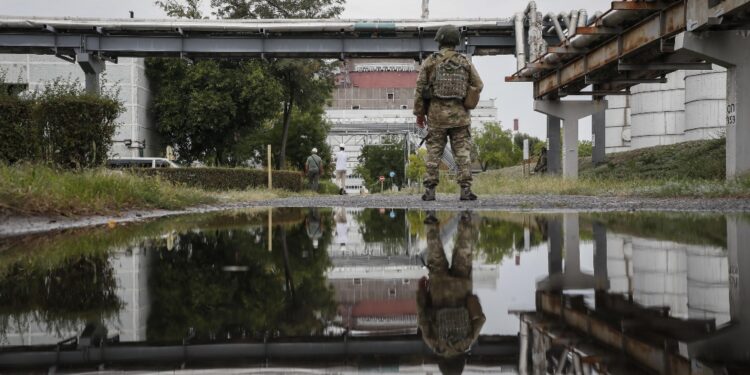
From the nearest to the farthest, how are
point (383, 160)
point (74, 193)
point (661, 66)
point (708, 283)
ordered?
point (708, 283)
point (74, 193)
point (661, 66)
point (383, 160)

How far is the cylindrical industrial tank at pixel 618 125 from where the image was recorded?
43156 mm

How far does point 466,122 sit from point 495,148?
86.7m

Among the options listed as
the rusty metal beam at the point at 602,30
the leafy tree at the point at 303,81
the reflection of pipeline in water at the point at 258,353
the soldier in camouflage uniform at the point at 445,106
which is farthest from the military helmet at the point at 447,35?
the leafy tree at the point at 303,81

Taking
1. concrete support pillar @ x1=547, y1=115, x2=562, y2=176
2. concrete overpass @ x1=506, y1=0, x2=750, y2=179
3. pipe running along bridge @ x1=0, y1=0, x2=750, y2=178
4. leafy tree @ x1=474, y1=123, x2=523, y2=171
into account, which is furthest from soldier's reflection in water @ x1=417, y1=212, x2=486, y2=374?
leafy tree @ x1=474, y1=123, x2=523, y2=171

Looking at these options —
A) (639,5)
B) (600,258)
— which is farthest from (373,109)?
(600,258)

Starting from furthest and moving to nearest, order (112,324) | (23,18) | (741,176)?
1. (23,18)
2. (741,176)
3. (112,324)

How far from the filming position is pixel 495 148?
319ft

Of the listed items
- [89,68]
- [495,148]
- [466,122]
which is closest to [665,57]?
[466,122]

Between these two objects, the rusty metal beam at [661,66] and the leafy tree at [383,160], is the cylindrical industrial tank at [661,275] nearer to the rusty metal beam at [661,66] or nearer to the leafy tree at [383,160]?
the rusty metal beam at [661,66]

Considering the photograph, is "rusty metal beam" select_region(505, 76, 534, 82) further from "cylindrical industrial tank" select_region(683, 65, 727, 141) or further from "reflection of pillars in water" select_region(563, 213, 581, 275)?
"reflection of pillars in water" select_region(563, 213, 581, 275)

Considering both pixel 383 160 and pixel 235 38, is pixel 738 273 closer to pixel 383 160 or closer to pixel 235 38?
pixel 235 38

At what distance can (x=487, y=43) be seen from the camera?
38.9 m

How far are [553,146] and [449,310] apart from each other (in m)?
32.9

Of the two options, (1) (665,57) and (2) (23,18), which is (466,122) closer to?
(1) (665,57)
